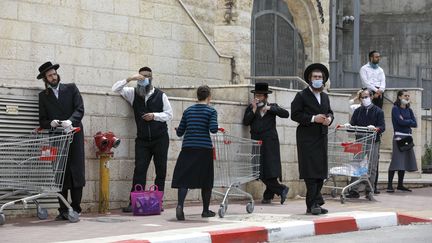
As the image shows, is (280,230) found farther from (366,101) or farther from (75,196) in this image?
(366,101)

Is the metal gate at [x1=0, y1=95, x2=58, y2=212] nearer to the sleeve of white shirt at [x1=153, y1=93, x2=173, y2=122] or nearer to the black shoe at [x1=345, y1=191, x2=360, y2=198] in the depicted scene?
the sleeve of white shirt at [x1=153, y1=93, x2=173, y2=122]

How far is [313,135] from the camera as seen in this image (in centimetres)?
1393

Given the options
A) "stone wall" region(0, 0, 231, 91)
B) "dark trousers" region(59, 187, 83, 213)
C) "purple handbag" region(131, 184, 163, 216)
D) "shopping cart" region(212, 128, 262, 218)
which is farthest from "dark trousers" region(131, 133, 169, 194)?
"stone wall" region(0, 0, 231, 91)

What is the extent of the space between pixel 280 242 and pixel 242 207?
125 inches

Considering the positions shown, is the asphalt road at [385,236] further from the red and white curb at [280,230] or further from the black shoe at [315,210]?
the black shoe at [315,210]

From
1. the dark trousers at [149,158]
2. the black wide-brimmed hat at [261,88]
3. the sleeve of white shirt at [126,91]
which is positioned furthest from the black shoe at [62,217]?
the black wide-brimmed hat at [261,88]

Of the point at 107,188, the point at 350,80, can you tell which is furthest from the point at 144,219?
the point at 350,80

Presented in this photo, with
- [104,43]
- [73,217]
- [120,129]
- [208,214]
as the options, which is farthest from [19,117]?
[104,43]

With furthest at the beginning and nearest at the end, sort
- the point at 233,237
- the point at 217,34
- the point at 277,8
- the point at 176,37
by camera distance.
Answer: the point at 277,8
the point at 217,34
the point at 176,37
the point at 233,237

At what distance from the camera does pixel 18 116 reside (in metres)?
13.2

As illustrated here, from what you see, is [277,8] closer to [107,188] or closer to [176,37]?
[176,37]

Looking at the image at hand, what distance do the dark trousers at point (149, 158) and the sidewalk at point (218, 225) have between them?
50 centimetres

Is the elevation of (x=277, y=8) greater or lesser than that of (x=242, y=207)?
greater

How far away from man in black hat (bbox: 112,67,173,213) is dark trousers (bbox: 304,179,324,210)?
1977 mm
